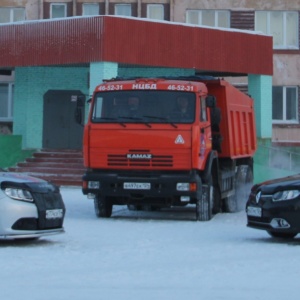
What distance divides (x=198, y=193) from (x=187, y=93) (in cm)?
198

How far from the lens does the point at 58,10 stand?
112ft

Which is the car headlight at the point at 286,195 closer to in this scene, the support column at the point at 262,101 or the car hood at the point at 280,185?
the car hood at the point at 280,185

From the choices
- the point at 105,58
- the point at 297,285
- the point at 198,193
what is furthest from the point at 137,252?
the point at 105,58

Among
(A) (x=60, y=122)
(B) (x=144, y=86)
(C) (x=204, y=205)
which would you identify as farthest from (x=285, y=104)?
(B) (x=144, y=86)

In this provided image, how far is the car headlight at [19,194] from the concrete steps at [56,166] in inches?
524

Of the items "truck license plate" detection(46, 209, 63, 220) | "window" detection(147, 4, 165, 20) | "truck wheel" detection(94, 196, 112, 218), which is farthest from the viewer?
"window" detection(147, 4, 165, 20)

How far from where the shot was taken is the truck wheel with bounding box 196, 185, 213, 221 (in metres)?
17.1

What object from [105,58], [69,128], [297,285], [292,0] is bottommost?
[297,285]

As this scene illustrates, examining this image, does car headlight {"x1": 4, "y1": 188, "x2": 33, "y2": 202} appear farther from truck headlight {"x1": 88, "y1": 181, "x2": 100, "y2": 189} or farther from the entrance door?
the entrance door

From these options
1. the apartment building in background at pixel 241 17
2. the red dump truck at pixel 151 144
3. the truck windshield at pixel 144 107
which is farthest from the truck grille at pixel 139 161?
the apartment building in background at pixel 241 17

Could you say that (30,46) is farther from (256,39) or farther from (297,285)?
(297,285)

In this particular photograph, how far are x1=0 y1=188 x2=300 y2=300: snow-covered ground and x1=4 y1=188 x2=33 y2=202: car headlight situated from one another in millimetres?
717

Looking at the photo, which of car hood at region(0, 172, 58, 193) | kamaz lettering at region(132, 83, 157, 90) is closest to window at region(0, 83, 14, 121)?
kamaz lettering at region(132, 83, 157, 90)

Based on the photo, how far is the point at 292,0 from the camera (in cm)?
3394
